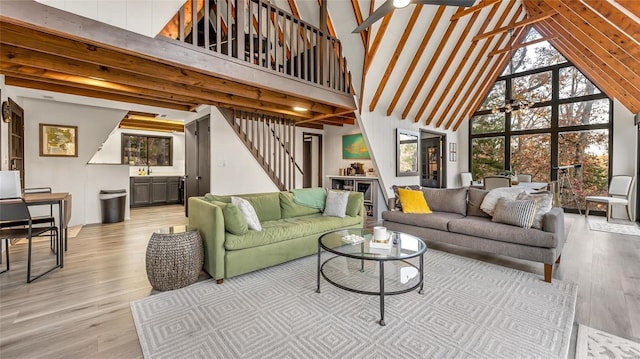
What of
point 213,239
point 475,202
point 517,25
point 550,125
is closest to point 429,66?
point 517,25

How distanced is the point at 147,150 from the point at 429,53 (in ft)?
27.4

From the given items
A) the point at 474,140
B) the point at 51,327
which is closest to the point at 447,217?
the point at 51,327

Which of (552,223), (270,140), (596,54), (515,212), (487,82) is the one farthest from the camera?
(487,82)

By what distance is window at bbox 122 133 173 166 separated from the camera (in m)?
8.24

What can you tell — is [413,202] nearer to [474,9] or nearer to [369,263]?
[369,263]

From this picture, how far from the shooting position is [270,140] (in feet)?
19.7

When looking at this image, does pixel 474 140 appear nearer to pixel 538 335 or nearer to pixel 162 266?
pixel 538 335

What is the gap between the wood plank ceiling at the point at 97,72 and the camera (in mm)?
2510

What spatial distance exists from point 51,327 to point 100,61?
8.12 feet

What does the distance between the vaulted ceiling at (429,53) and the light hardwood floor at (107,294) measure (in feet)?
7.39

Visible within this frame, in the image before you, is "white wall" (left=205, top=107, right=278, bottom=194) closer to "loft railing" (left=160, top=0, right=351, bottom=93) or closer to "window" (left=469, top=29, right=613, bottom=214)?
"loft railing" (left=160, top=0, right=351, bottom=93)

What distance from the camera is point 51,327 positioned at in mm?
2025

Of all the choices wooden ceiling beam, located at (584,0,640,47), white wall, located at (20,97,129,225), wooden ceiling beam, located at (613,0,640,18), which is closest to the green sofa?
wooden ceiling beam, located at (613,0,640,18)

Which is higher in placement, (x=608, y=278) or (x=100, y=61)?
(x=100, y=61)
